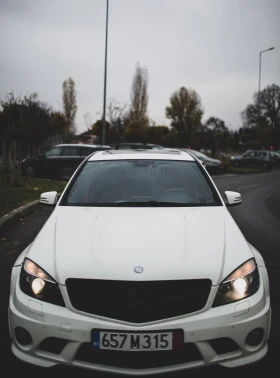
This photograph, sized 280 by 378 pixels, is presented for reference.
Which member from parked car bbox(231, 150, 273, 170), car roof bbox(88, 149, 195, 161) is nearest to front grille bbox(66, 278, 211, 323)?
car roof bbox(88, 149, 195, 161)

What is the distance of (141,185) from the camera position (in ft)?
12.9

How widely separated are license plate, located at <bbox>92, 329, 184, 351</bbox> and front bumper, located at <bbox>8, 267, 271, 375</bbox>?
0.03 m

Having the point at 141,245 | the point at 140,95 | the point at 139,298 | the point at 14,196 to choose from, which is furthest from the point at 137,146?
the point at 140,95

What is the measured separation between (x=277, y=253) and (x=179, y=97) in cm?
7672

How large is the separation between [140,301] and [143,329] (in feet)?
0.51

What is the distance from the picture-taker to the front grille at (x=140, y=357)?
7.53 feet

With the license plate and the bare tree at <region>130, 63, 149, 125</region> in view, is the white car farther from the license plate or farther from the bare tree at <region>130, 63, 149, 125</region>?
the bare tree at <region>130, 63, 149, 125</region>

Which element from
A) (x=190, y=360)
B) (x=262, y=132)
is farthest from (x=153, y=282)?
(x=262, y=132)

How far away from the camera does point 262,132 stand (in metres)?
55.4

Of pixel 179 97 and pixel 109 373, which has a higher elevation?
pixel 179 97

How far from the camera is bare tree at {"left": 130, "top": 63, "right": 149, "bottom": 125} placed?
6425 centimetres

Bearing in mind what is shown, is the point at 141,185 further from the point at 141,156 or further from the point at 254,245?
the point at 254,245

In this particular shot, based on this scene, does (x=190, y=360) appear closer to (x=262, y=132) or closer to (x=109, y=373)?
(x=109, y=373)

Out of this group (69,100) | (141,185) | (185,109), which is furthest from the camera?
(185,109)
